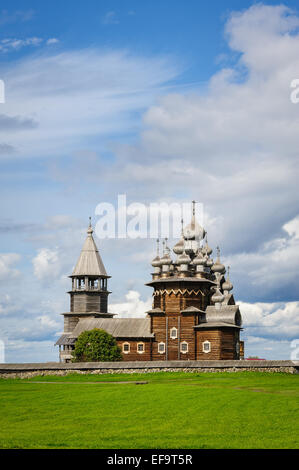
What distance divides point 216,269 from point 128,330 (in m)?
12.3

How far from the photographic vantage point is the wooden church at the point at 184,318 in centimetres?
6462

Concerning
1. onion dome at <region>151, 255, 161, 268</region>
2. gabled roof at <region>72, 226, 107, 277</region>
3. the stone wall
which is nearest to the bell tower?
gabled roof at <region>72, 226, 107, 277</region>

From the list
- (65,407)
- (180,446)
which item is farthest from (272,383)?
(180,446)

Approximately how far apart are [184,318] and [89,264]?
58.3 feet

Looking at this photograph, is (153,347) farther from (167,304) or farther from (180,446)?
(180,446)

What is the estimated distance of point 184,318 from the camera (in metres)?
65.3

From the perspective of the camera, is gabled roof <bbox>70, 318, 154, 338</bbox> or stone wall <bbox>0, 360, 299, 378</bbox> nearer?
stone wall <bbox>0, 360, 299, 378</bbox>

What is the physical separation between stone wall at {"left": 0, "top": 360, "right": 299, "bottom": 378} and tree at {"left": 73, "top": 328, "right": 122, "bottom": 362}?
7.31 metres

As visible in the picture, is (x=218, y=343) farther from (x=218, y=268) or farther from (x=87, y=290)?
(x=87, y=290)

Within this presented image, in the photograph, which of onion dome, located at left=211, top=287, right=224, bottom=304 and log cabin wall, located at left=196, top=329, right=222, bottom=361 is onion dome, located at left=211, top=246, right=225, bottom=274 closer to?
onion dome, located at left=211, top=287, right=224, bottom=304

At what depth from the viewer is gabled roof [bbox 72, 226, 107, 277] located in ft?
258

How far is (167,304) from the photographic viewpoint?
66375 mm

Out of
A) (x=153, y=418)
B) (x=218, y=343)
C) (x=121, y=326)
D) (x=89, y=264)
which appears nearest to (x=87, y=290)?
(x=89, y=264)

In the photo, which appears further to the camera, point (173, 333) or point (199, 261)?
point (199, 261)
